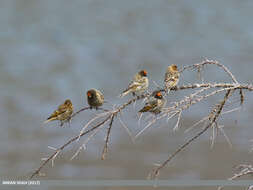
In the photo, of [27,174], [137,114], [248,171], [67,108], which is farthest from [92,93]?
[27,174]

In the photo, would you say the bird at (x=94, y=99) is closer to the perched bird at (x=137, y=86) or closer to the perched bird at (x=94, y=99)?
the perched bird at (x=94, y=99)

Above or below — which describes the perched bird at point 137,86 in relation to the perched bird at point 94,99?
above

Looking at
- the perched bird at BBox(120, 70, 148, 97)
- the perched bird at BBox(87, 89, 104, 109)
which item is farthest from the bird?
the perched bird at BBox(120, 70, 148, 97)

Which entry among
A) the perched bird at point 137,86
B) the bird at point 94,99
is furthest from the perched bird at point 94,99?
the perched bird at point 137,86

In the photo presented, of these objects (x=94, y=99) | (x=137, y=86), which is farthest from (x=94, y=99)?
(x=137, y=86)

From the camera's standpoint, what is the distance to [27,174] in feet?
46.1

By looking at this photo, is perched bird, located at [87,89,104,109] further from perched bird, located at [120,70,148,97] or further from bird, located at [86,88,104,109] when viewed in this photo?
perched bird, located at [120,70,148,97]

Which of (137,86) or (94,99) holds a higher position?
(137,86)

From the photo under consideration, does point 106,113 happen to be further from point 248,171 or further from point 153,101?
point 153,101

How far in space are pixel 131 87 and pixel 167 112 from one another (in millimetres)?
2930

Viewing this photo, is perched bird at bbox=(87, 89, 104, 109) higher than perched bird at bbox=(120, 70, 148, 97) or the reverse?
the reverse

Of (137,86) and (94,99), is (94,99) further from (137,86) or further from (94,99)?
(137,86)

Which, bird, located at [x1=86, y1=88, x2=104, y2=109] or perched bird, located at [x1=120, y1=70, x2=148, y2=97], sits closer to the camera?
bird, located at [x1=86, y1=88, x2=104, y2=109]

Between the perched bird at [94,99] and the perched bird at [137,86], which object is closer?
the perched bird at [94,99]
